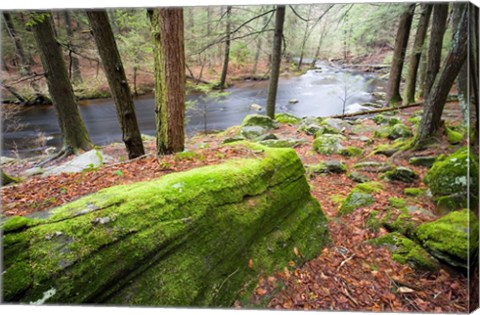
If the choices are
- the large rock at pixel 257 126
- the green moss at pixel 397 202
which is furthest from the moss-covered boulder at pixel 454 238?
the large rock at pixel 257 126

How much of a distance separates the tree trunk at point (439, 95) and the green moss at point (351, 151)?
117 centimetres

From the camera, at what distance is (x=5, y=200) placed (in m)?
1.89

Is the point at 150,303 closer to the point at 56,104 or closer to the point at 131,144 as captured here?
the point at 131,144

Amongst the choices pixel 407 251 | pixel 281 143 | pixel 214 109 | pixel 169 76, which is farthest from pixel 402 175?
pixel 214 109

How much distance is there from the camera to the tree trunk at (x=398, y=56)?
7.72 m

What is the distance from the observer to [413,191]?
10.0ft

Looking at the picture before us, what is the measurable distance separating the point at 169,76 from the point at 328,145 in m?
3.78

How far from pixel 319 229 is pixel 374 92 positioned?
13.9 meters

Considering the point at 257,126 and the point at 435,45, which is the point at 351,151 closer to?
the point at 435,45

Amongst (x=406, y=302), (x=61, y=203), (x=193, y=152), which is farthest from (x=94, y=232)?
(x=406, y=302)

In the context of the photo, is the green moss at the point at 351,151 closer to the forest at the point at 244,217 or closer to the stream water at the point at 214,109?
the forest at the point at 244,217

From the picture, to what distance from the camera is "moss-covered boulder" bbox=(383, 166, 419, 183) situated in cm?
337

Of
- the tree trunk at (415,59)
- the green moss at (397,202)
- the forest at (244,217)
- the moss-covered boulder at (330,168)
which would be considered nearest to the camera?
the forest at (244,217)

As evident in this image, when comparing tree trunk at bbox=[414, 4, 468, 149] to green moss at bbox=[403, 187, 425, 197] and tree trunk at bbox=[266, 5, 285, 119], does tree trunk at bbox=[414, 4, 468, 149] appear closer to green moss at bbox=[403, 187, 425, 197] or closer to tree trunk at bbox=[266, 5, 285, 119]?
green moss at bbox=[403, 187, 425, 197]
